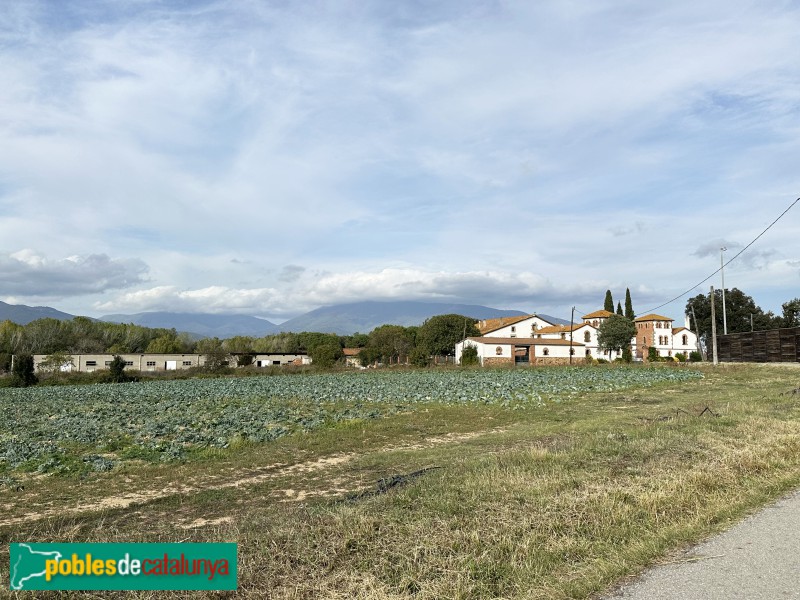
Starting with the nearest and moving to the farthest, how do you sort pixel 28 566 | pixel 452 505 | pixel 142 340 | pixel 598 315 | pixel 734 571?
pixel 734 571 < pixel 28 566 < pixel 452 505 < pixel 598 315 < pixel 142 340

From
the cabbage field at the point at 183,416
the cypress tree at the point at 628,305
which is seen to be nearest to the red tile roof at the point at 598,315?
the cypress tree at the point at 628,305

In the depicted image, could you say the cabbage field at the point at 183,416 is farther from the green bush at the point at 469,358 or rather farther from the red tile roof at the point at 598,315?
the red tile roof at the point at 598,315

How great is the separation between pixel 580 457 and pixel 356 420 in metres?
13.0

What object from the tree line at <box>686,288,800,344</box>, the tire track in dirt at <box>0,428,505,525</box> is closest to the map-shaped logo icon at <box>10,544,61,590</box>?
the tire track in dirt at <box>0,428,505,525</box>

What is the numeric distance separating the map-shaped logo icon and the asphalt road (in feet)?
19.0

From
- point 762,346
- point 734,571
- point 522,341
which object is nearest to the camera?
point 734,571

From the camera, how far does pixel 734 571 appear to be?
5.96 m

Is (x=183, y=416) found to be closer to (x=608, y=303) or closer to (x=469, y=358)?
(x=469, y=358)

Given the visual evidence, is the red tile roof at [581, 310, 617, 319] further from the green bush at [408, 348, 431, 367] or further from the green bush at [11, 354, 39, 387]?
the green bush at [11, 354, 39, 387]

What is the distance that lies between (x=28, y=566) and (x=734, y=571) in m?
7.42

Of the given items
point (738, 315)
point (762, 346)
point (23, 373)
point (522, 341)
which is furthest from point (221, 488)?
point (738, 315)

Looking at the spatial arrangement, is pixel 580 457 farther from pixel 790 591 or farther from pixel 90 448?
pixel 90 448

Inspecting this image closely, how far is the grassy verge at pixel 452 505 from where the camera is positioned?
632 cm

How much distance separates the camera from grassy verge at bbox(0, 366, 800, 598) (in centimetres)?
632
